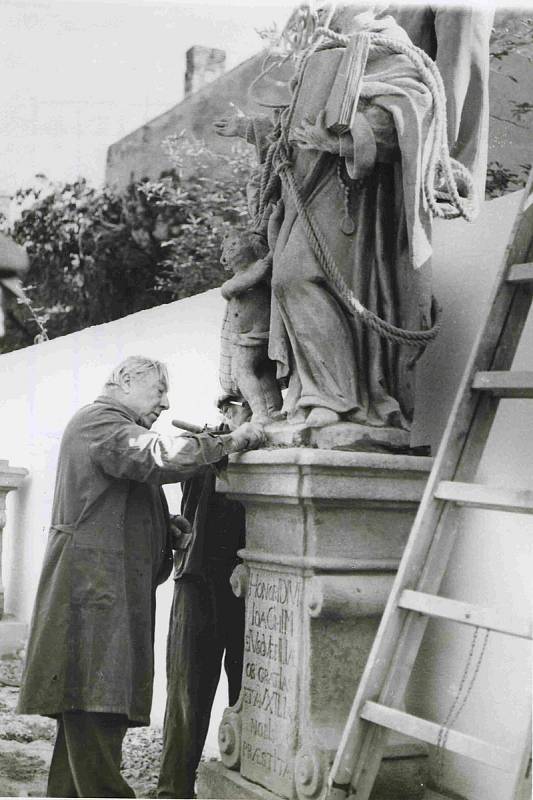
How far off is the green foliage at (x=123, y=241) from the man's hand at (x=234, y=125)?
0.13 m

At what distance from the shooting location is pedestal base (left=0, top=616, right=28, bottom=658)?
3410 mm

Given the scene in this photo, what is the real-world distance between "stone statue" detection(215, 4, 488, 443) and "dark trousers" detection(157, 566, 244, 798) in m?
0.65

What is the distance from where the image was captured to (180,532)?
3.34m

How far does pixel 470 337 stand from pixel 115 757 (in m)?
1.47

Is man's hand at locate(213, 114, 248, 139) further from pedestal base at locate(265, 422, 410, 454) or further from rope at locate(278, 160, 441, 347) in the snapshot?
pedestal base at locate(265, 422, 410, 454)

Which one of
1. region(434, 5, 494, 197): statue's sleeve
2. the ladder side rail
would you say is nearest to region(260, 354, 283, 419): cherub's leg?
region(434, 5, 494, 197): statue's sleeve

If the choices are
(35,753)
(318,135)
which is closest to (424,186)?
(318,135)

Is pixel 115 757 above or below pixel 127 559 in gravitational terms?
below

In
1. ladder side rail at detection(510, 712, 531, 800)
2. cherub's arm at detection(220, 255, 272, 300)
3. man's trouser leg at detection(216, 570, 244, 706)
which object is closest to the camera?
ladder side rail at detection(510, 712, 531, 800)

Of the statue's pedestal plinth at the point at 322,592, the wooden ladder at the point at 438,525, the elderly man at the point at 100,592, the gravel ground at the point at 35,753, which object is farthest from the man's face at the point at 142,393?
the wooden ladder at the point at 438,525

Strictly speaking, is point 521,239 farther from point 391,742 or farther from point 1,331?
point 1,331

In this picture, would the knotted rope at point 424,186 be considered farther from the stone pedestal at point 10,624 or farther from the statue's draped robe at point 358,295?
the stone pedestal at point 10,624

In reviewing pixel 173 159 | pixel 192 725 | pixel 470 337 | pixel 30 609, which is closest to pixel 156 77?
pixel 173 159

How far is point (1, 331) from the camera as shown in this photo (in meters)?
3.31
